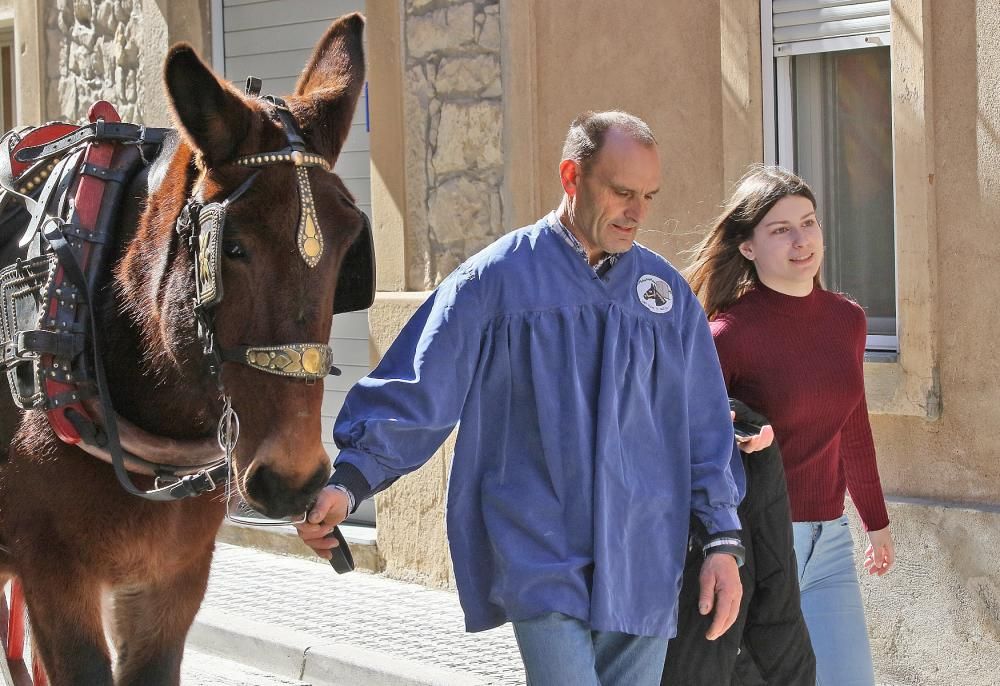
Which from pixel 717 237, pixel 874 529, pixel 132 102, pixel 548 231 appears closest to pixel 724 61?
pixel 717 237

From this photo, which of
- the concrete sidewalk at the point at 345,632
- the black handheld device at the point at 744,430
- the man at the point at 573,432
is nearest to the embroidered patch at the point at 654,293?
the man at the point at 573,432

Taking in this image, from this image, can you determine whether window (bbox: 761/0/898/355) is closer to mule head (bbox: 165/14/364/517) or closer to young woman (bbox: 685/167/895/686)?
young woman (bbox: 685/167/895/686)

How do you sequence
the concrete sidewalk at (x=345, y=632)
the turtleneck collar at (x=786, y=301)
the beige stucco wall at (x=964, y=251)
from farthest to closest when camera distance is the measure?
the concrete sidewalk at (x=345, y=632) < the beige stucco wall at (x=964, y=251) < the turtleneck collar at (x=786, y=301)

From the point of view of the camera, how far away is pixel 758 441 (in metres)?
3.54

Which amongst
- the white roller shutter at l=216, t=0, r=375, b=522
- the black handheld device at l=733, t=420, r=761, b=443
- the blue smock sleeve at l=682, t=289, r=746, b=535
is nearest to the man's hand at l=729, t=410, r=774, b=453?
the black handheld device at l=733, t=420, r=761, b=443

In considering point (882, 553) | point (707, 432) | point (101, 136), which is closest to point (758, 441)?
point (707, 432)

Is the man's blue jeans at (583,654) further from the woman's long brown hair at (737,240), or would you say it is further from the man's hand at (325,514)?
the woman's long brown hair at (737,240)

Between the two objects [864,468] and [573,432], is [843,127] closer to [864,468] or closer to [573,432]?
[864,468]

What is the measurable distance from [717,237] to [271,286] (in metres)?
1.75

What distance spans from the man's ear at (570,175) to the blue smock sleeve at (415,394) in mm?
298

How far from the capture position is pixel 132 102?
9.16 metres

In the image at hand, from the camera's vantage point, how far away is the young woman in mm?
3896

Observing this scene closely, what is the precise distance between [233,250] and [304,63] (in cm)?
567

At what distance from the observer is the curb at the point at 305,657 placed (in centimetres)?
583
